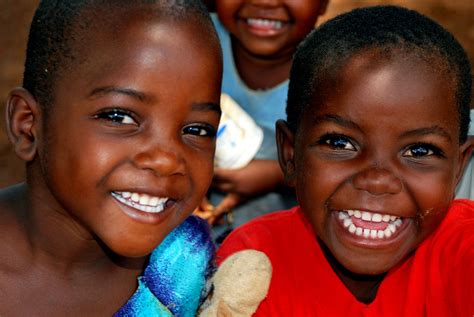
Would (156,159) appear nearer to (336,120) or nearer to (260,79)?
(336,120)

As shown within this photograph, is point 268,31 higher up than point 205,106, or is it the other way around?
point 205,106

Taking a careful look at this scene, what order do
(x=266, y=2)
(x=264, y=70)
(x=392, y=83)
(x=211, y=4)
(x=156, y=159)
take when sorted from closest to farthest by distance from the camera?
(x=156, y=159)
(x=392, y=83)
(x=266, y=2)
(x=264, y=70)
(x=211, y=4)

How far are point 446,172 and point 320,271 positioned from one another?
37 centimetres

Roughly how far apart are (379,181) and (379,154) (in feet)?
0.20

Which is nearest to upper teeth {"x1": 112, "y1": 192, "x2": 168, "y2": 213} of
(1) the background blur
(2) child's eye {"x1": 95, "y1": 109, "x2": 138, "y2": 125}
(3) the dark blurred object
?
(2) child's eye {"x1": 95, "y1": 109, "x2": 138, "y2": 125}

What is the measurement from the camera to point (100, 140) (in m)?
1.75

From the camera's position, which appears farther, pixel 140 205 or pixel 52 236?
pixel 52 236

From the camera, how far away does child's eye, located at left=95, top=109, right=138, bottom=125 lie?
1.76 metres

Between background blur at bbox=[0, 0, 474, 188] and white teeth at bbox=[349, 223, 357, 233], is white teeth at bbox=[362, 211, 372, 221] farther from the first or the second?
background blur at bbox=[0, 0, 474, 188]

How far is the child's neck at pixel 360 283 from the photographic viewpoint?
7.03ft

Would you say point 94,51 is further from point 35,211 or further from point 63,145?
point 35,211

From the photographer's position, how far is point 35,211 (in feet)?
6.37

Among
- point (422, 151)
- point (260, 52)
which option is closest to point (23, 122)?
point (422, 151)

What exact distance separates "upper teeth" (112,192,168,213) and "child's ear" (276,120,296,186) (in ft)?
1.43
